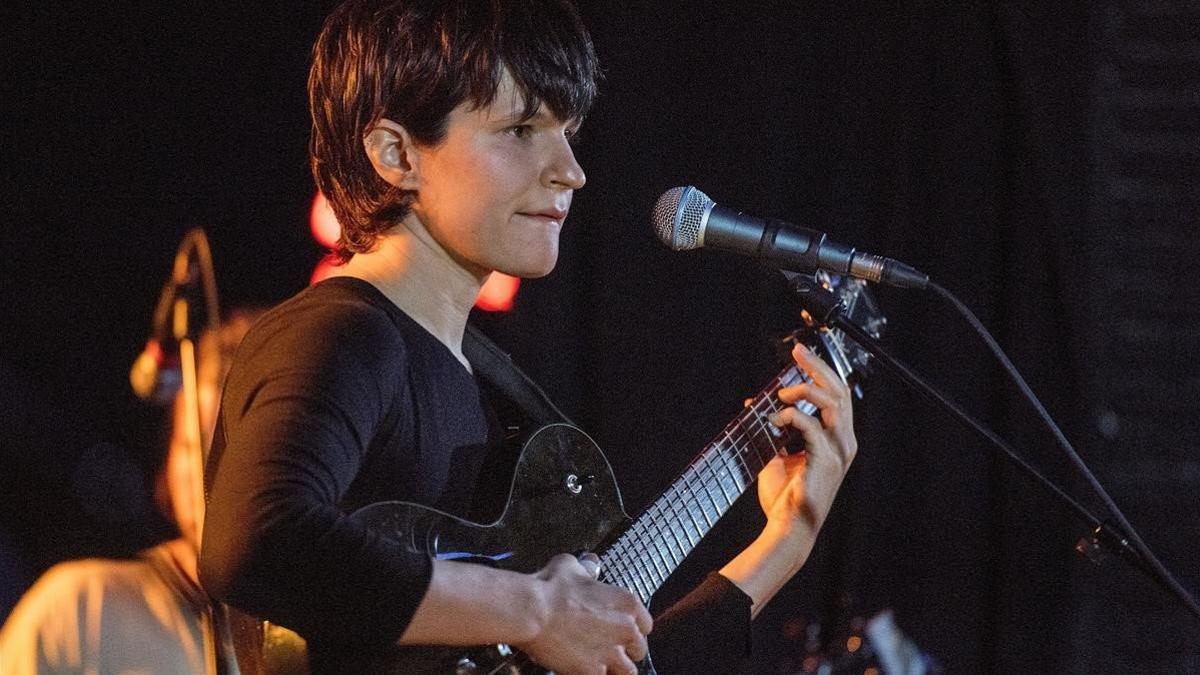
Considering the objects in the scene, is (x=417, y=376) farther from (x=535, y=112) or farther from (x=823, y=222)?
(x=823, y=222)

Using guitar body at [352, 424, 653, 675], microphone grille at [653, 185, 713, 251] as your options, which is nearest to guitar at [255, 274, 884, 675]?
guitar body at [352, 424, 653, 675]

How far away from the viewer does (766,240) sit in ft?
6.33

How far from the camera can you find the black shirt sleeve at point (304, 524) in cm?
141

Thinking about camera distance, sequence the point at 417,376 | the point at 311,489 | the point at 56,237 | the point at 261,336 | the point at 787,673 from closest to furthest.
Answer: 1. the point at 311,489
2. the point at 261,336
3. the point at 417,376
4. the point at 56,237
5. the point at 787,673

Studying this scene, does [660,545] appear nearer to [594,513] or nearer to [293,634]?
[594,513]

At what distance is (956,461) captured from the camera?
143 inches

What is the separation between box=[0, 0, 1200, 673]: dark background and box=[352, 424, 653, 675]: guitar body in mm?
1563

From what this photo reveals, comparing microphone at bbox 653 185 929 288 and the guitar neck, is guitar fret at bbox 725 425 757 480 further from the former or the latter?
microphone at bbox 653 185 929 288

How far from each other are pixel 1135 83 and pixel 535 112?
2397 millimetres

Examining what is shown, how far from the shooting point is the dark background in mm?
3463

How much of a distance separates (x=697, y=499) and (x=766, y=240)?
0.47 m

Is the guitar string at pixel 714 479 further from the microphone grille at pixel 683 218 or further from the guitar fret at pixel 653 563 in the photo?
the microphone grille at pixel 683 218

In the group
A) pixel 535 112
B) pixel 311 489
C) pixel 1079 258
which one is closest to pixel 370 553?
pixel 311 489

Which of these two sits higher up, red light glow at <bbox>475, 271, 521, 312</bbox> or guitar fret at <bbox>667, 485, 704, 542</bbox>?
red light glow at <bbox>475, 271, 521, 312</bbox>
